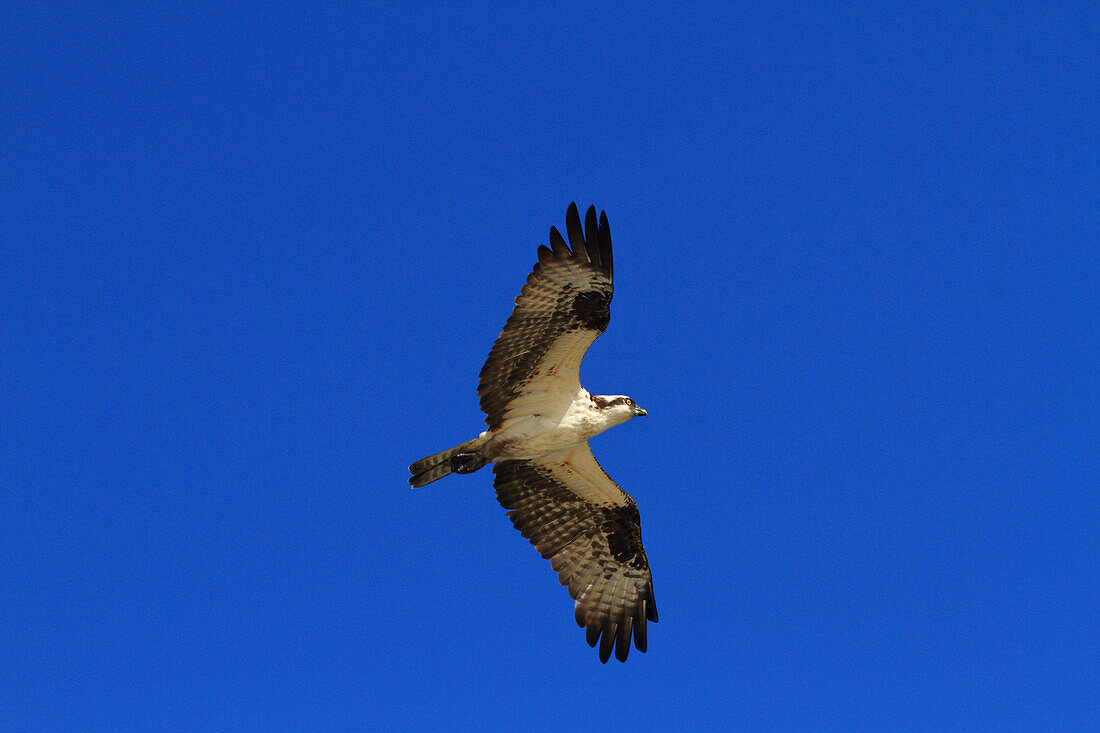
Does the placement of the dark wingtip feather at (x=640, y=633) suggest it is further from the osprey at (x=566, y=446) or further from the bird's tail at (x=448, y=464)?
the bird's tail at (x=448, y=464)

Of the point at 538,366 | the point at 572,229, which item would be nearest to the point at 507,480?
the point at 538,366

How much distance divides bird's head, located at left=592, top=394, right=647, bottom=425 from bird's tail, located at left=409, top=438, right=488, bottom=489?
1469 mm

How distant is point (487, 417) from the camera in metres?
9.97

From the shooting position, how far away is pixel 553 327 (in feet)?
30.6

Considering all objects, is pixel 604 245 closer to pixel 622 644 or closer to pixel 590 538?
pixel 590 538

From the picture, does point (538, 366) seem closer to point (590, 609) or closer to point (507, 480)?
point (507, 480)

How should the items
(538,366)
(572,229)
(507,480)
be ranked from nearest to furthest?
1. (572,229)
2. (538,366)
3. (507,480)

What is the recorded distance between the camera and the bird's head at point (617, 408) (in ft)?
32.7

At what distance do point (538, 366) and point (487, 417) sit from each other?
3.03ft

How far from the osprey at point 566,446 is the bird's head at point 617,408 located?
0.04ft

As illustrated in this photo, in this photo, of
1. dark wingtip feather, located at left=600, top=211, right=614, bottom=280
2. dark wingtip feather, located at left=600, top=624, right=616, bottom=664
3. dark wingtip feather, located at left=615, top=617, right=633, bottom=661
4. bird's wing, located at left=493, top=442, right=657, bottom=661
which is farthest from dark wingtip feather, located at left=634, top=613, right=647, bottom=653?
dark wingtip feather, located at left=600, top=211, right=614, bottom=280

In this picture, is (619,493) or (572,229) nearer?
(572,229)

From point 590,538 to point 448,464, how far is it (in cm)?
245

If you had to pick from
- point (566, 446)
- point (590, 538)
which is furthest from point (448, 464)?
point (590, 538)
